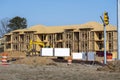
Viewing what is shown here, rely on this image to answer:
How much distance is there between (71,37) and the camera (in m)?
97.2

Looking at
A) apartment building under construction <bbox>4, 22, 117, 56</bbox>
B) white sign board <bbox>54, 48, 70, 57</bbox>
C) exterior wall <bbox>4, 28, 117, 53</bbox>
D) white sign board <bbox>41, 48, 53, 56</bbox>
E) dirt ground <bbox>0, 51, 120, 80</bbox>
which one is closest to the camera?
dirt ground <bbox>0, 51, 120, 80</bbox>

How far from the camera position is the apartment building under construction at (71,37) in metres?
89.7

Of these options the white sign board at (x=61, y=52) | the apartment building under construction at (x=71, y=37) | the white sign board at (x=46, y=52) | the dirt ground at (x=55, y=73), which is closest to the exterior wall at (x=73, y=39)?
the apartment building under construction at (x=71, y=37)

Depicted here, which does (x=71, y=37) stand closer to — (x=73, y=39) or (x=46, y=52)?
(x=73, y=39)

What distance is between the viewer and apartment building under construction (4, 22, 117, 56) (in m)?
89.7

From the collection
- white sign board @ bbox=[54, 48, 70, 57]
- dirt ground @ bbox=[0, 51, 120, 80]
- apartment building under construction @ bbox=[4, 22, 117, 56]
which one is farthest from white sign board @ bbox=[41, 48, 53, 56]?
dirt ground @ bbox=[0, 51, 120, 80]

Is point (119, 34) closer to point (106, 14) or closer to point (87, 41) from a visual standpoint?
point (106, 14)

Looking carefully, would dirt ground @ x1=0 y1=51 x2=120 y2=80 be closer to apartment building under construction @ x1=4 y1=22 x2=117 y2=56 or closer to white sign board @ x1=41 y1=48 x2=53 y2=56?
white sign board @ x1=41 y1=48 x2=53 y2=56

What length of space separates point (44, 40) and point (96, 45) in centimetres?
2192

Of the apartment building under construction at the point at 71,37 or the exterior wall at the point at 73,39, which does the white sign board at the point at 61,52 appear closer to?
the apartment building under construction at the point at 71,37

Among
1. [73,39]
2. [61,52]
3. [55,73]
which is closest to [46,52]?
[61,52]

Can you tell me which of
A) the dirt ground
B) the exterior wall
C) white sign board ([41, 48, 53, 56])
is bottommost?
the dirt ground

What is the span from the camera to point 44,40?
108562 mm

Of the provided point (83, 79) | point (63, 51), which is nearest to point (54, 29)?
point (63, 51)
